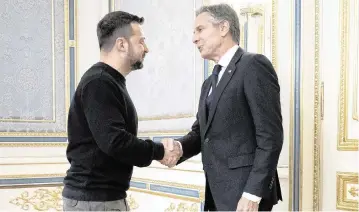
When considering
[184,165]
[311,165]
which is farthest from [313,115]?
[184,165]

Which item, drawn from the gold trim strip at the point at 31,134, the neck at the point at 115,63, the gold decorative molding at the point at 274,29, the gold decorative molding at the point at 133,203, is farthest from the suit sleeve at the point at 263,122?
the gold trim strip at the point at 31,134

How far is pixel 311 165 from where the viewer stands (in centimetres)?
282

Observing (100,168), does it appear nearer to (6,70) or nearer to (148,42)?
(148,42)

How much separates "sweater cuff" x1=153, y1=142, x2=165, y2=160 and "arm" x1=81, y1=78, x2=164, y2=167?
16cm

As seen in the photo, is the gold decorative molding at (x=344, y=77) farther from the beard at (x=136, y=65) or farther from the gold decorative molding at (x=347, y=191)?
the beard at (x=136, y=65)

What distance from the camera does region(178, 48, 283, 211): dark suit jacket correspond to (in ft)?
6.31

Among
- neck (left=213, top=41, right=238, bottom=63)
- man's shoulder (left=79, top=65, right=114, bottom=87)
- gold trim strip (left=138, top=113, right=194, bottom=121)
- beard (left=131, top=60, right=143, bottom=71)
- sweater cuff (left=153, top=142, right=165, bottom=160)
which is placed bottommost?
sweater cuff (left=153, top=142, right=165, bottom=160)

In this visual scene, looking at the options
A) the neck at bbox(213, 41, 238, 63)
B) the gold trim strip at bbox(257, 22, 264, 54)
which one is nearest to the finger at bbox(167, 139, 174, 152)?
the neck at bbox(213, 41, 238, 63)

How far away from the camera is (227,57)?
7.23ft

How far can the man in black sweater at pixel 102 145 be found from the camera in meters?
→ 1.94

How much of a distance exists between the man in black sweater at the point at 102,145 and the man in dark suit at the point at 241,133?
0.31m

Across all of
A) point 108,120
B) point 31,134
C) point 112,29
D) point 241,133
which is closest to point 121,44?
point 112,29

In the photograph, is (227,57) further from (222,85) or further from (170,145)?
(170,145)

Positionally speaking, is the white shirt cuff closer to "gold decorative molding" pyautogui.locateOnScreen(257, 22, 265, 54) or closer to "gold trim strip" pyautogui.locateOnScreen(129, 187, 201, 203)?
"gold decorative molding" pyautogui.locateOnScreen(257, 22, 265, 54)
